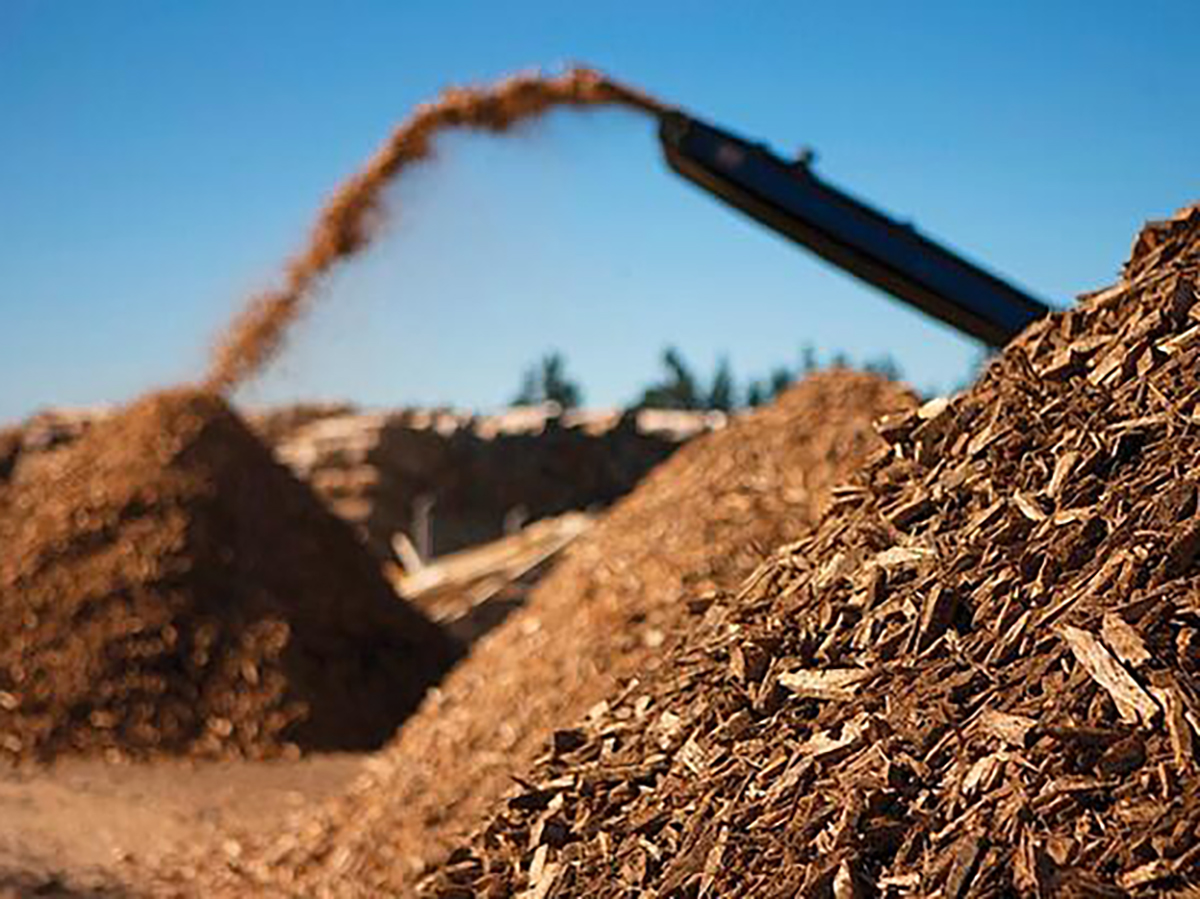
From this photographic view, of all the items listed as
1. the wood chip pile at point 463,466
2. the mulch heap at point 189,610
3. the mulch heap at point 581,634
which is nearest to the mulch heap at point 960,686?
the mulch heap at point 581,634

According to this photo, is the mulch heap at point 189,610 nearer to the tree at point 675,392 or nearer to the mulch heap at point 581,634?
the mulch heap at point 581,634

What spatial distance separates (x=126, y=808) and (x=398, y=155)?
10.7 ft

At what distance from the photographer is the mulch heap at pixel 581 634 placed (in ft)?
17.8

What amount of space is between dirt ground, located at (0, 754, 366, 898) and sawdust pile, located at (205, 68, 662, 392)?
2394 mm

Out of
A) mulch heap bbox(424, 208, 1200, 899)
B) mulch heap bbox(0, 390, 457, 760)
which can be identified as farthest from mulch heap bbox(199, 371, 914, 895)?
mulch heap bbox(0, 390, 457, 760)

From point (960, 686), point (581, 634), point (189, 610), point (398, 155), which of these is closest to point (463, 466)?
point (189, 610)

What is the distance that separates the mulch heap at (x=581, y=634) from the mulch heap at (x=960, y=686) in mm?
1683

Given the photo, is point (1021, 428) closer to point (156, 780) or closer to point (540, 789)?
point (540, 789)

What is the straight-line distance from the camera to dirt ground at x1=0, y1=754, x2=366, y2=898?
618 cm

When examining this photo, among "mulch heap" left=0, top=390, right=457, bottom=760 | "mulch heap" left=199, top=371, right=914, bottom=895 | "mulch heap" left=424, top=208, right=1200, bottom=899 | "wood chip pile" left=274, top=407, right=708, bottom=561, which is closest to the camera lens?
"mulch heap" left=424, top=208, right=1200, bottom=899

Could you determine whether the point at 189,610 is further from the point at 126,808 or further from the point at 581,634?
the point at 581,634

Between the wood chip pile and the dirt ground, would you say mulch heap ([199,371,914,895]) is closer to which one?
the dirt ground

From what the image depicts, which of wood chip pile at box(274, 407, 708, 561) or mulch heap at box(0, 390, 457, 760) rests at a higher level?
wood chip pile at box(274, 407, 708, 561)

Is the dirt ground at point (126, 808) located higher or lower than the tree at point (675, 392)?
lower
